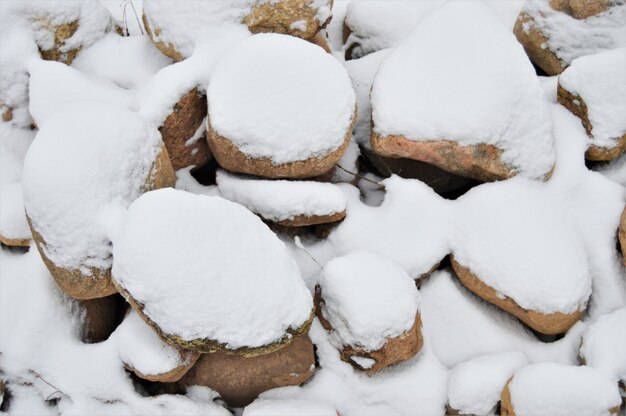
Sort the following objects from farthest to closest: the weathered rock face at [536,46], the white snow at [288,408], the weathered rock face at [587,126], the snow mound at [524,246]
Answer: the weathered rock face at [536,46] < the weathered rock face at [587,126] < the snow mound at [524,246] < the white snow at [288,408]

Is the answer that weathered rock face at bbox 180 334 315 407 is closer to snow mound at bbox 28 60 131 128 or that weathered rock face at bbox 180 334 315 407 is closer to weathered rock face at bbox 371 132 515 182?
weathered rock face at bbox 371 132 515 182

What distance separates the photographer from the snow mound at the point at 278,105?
1.92 metres

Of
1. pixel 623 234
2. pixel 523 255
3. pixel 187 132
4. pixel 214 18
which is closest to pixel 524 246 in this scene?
pixel 523 255

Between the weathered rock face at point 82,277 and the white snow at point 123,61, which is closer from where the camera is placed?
the weathered rock face at point 82,277

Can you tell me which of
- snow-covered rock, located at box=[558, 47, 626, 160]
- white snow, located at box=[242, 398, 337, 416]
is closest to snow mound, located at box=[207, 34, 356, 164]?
white snow, located at box=[242, 398, 337, 416]

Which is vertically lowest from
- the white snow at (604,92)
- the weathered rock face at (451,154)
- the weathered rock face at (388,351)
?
the weathered rock face at (388,351)

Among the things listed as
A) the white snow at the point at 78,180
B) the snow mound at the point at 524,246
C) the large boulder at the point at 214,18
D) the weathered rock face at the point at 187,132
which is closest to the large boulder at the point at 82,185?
the white snow at the point at 78,180

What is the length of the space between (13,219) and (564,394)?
1.73 metres

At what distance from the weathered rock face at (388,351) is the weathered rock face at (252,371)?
4.6 inches

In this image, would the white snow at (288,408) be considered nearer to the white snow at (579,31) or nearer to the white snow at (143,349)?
the white snow at (143,349)

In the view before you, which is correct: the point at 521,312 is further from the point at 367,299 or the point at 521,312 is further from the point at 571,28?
the point at 571,28

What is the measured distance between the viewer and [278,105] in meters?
1.93

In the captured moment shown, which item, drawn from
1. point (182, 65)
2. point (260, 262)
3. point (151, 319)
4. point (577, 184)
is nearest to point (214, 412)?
point (151, 319)

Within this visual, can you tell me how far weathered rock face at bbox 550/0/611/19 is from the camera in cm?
229
